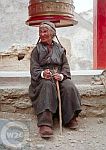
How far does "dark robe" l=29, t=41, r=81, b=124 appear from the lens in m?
3.18

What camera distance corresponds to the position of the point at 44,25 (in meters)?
3.37

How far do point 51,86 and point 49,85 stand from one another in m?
0.02

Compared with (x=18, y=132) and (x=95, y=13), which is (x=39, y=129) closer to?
(x=18, y=132)

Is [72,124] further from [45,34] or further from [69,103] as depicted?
[45,34]

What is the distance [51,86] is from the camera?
321 centimetres

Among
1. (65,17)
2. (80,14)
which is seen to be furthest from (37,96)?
(80,14)

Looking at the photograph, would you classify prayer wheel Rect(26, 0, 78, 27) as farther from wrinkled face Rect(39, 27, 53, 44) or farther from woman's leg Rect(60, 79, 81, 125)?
woman's leg Rect(60, 79, 81, 125)

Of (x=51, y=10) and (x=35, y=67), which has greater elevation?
(x=51, y=10)

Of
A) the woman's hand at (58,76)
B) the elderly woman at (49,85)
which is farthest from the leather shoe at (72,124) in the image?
the woman's hand at (58,76)

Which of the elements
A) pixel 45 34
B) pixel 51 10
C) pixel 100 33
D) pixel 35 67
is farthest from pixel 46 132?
pixel 100 33

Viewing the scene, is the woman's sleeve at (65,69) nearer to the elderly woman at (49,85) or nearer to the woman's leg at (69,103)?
the elderly woman at (49,85)

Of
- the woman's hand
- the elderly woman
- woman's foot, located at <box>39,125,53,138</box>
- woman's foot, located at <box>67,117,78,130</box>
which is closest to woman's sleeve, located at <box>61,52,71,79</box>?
the elderly woman

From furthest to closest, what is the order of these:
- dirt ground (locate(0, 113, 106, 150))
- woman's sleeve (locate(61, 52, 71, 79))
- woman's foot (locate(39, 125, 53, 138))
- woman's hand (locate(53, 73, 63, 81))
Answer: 1. woman's sleeve (locate(61, 52, 71, 79))
2. woman's hand (locate(53, 73, 63, 81))
3. woman's foot (locate(39, 125, 53, 138))
4. dirt ground (locate(0, 113, 106, 150))

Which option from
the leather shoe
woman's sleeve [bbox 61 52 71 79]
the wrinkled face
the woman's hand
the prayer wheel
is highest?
the prayer wheel
